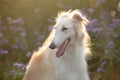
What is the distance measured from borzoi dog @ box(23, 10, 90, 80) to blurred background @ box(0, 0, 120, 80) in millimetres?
1109

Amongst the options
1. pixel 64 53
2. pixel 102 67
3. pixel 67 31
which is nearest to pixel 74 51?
pixel 64 53

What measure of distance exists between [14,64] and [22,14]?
2.50 m

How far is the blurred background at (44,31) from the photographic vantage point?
939 centimetres

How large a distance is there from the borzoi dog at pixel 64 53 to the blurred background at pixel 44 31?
1.11 m

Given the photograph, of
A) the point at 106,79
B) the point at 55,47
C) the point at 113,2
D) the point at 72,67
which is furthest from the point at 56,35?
the point at 113,2

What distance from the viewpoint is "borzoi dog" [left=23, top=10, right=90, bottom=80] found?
7660 millimetres

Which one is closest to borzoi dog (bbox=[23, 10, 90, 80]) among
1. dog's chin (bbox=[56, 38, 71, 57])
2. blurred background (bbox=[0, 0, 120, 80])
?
dog's chin (bbox=[56, 38, 71, 57])

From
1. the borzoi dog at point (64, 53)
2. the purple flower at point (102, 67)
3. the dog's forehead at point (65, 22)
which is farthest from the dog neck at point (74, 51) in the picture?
the purple flower at point (102, 67)

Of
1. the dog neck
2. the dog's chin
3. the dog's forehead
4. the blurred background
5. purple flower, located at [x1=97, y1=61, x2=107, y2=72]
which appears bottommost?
the dog's chin

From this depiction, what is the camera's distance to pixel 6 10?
38.5 feet

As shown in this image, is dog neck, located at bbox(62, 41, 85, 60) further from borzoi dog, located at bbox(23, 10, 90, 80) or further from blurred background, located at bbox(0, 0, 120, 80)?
blurred background, located at bbox(0, 0, 120, 80)

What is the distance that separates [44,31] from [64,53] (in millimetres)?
3030

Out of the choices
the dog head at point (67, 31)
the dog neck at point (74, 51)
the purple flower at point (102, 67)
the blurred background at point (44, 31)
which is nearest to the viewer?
the dog head at point (67, 31)

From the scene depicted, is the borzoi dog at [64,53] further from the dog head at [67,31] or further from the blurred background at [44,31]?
the blurred background at [44,31]
